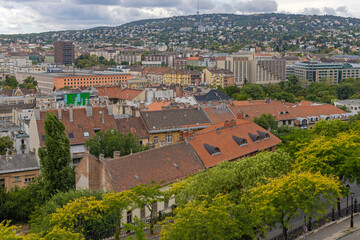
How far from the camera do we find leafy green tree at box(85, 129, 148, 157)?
52562 mm

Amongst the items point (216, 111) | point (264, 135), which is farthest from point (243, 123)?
point (216, 111)

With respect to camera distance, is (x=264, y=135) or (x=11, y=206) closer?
(x=11, y=206)

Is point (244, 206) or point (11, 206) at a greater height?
point (244, 206)

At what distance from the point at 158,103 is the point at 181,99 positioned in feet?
53.1

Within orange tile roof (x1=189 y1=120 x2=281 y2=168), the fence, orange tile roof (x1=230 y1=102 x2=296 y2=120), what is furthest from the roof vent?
orange tile roof (x1=230 y1=102 x2=296 y2=120)

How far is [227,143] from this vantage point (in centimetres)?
5397

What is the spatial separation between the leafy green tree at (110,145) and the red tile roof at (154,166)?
6.61 m

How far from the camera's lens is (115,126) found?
6238 centimetres

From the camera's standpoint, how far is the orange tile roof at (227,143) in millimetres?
50312

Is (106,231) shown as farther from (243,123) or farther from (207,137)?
(243,123)

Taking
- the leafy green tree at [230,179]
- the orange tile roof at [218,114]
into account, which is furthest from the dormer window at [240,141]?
Answer: the orange tile roof at [218,114]

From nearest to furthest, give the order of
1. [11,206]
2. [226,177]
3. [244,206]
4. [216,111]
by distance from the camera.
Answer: [244,206], [226,177], [11,206], [216,111]

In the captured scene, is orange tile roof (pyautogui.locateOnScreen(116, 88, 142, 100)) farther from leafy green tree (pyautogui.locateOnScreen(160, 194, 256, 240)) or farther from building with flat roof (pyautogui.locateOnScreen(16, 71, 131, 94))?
leafy green tree (pyautogui.locateOnScreen(160, 194, 256, 240))

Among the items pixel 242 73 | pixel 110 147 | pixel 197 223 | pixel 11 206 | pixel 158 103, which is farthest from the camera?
pixel 242 73
